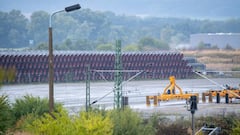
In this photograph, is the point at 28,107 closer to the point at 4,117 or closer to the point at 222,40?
the point at 4,117

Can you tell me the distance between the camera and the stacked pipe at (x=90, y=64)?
5019 centimetres

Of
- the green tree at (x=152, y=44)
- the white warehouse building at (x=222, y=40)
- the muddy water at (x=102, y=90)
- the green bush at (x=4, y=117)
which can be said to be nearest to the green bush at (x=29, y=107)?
→ the muddy water at (x=102, y=90)

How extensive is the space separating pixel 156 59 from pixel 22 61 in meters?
12.5

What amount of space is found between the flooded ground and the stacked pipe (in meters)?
1.60

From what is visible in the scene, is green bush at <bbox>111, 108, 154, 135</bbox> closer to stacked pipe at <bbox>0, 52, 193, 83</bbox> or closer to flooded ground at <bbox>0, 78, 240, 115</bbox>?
flooded ground at <bbox>0, 78, 240, 115</bbox>

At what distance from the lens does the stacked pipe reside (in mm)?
50188

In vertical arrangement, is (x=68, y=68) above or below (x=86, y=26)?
below

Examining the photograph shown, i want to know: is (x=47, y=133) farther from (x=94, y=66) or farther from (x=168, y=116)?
(x=94, y=66)

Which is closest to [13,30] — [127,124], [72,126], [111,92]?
[111,92]

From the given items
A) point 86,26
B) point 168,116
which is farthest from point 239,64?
point 86,26

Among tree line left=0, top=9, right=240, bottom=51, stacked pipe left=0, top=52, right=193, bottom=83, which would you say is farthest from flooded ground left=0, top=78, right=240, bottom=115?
tree line left=0, top=9, right=240, bottom=51

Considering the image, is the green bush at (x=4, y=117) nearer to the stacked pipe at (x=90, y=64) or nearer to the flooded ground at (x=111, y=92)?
the flooded ground at (x=111, y=92)

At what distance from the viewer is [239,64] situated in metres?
59.6

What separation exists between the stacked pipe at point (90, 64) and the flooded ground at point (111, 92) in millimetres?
1601
